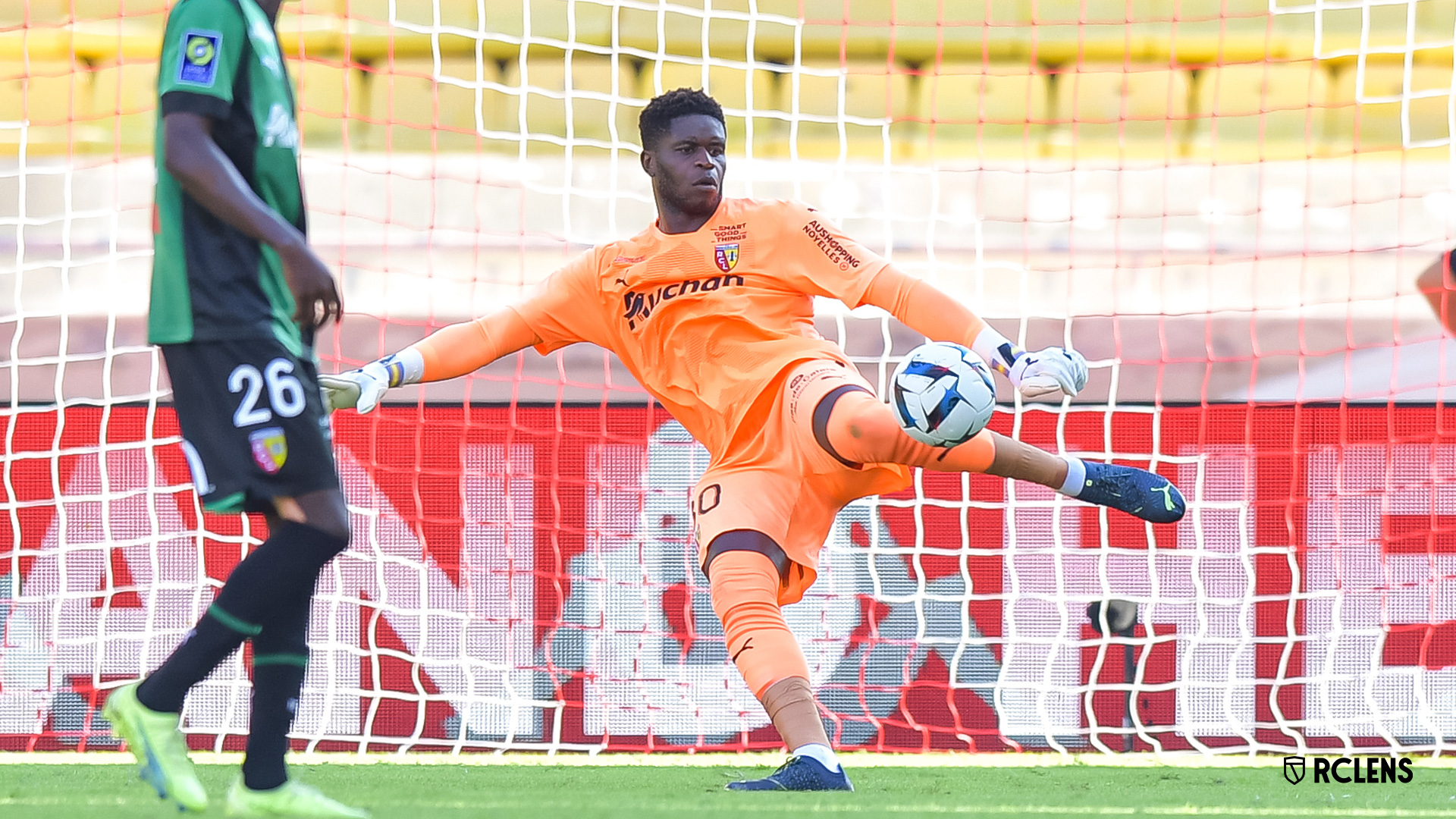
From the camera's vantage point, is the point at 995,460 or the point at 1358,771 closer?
the point at 995,460

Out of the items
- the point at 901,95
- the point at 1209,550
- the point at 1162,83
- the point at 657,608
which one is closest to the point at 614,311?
the point at 657,608

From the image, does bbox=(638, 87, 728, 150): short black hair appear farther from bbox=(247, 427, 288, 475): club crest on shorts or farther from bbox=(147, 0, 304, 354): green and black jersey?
bbox=(247, 427, 288, 475): club crest on shorts

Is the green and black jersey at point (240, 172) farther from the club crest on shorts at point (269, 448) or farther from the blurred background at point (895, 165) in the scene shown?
the blurred background at point (895, 165)

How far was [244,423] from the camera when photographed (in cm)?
232

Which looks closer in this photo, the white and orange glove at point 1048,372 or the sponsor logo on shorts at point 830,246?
the white and orange glove at point 1048,372

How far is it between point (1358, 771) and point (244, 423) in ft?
8.89

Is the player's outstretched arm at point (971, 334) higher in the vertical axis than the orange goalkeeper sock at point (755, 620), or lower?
higher

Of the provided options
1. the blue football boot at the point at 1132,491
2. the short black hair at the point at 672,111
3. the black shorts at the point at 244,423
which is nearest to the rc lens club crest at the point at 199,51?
the black shorts at the point at 244,423

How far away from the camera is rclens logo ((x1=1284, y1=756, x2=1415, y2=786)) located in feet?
11.6

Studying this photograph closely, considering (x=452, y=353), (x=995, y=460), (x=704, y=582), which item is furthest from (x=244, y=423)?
(x=704, y=582)

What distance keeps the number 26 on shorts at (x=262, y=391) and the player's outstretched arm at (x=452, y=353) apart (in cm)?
92

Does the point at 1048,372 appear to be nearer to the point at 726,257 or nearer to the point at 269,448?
the point at 726,257

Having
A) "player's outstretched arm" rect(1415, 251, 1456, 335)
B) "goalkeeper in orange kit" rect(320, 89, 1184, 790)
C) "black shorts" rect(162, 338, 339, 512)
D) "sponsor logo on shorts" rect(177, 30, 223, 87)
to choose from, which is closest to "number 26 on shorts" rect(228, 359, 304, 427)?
"black shorts" rect(162, 338, 339, 512)

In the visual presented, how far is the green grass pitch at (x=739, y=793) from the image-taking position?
268 centimetres
